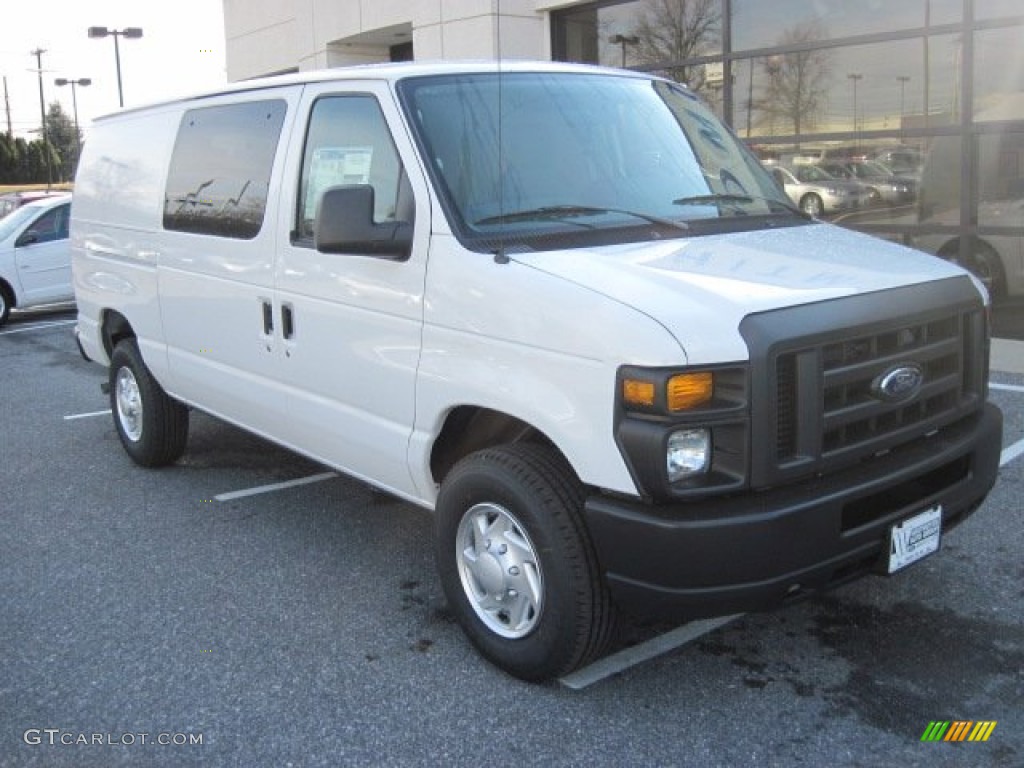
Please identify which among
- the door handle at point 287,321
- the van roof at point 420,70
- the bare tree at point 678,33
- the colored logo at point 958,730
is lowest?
the colored logo at point 958,730

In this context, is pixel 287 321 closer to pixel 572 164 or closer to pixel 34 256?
pixel 572 164

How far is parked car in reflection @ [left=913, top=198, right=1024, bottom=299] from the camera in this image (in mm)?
9727

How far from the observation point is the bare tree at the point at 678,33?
38.8ft

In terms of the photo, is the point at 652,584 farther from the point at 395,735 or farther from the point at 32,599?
the point at 32,599

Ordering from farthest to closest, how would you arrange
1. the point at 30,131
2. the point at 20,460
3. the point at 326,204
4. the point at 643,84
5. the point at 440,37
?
the point at 30,131, the point at 440,37, the point at 20,460, the point at 643,84, the point at 326,204

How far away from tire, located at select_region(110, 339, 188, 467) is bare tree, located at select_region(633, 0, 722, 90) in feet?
26.0

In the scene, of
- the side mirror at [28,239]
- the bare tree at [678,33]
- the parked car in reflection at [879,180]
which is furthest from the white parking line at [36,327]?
the parked car in reflection at [879,180]

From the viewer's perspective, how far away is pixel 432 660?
3820 millimetres

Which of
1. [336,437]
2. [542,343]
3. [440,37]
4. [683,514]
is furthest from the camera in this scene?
[440,37]

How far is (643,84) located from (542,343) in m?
1.86

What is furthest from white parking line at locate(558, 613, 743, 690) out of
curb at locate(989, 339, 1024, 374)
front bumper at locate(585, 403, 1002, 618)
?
curb at locate(989, 339, 1024, 374)

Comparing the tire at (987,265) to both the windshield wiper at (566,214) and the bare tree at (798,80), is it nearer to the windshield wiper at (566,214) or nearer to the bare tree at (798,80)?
the bare tree at (798,80)

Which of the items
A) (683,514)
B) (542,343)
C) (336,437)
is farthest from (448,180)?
(683,514)

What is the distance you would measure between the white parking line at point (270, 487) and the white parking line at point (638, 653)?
2.46m
